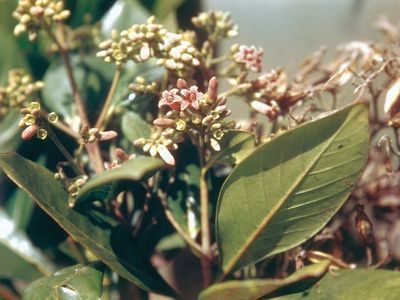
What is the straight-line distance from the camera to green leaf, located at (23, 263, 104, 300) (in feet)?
2.67

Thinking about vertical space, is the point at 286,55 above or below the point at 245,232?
above

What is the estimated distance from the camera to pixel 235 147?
34.9 inches

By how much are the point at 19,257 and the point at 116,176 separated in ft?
1.66

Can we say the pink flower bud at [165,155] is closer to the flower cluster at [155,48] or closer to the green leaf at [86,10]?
the flower cluster at [155,48]

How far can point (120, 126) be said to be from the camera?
1132 millimetres

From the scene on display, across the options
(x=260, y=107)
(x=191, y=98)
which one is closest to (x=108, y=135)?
A: (x=191, y=98)

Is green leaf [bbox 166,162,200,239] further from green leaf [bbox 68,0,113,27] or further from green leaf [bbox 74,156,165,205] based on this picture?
green leaf [bbox 68,0,113,27]

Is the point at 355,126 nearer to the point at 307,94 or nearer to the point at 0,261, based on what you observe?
the point at 307,94

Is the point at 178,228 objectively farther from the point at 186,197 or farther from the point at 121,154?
the point at 121,154

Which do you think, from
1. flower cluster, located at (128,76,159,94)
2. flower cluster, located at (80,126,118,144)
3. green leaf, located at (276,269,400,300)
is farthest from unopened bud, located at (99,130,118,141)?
green leaf, located at (276,269,400,300)

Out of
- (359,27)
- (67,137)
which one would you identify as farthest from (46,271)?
(359,27)

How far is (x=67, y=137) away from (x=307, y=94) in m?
0.43

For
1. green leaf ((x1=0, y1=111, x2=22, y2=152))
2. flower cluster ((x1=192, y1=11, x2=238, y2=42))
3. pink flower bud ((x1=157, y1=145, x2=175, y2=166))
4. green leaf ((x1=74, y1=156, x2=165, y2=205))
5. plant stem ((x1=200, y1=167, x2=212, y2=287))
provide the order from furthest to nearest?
green leaf ((x1=0, y1=111, x2=22, y2=152)) < flower cluster ((x1=192, y1=11, x2=238, y2=42)) < plant stem ((x1=200, y1=167, x2=212, y2=287)) < pink flower bud ((x1=157, y1=145, x2=175, y2=166)) < green leaf ((x1=74, y1=156, x2=165, y2=205))

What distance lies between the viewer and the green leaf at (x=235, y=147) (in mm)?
869
